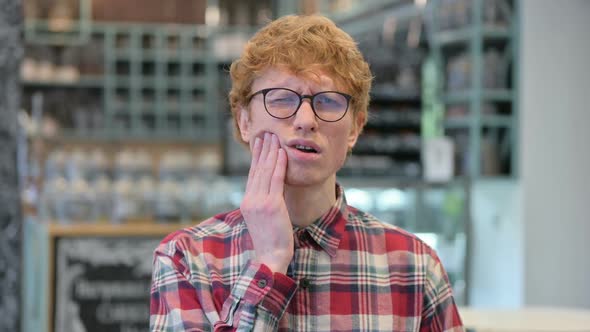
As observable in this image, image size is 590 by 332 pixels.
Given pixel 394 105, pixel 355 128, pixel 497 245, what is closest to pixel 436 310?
pixel 355 128

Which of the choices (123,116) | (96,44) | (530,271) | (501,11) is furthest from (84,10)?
(530,271)

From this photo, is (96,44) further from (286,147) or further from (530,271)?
(286,147)

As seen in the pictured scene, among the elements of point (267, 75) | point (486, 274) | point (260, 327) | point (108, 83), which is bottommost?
point (486, 274)

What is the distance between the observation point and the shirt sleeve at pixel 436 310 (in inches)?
50.1

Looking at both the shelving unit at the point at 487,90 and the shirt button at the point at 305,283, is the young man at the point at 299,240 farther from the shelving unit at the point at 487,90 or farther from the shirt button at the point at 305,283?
the shelving unit at the point at 487,90

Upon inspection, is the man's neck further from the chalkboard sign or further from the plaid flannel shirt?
the chalkboard sign

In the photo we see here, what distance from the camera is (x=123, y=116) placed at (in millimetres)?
8711

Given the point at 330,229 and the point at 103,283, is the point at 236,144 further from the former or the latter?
the point at 330,229

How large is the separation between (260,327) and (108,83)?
25.2 feet

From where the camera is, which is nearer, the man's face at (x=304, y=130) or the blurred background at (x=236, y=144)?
the man's face at (x=304, y=130)

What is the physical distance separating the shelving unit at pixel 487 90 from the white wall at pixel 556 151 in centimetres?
15

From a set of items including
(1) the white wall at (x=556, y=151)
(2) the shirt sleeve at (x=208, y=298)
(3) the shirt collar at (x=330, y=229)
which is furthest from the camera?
(1) the white wall at (x=556, y=151)

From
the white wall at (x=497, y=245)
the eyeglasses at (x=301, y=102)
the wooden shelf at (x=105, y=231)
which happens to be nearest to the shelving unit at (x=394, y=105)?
the white wall at (x=497, y=245)

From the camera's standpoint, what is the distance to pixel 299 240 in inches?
49.9
